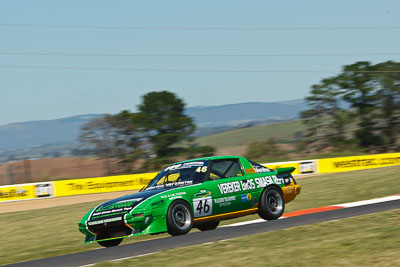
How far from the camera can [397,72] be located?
5706 cm

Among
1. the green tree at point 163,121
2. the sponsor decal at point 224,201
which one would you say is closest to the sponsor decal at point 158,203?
the sponsor decal at point 224,201

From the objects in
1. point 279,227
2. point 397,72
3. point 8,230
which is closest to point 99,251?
point 279,227

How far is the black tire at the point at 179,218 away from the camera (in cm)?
905

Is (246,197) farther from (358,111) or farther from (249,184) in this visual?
(358,111)

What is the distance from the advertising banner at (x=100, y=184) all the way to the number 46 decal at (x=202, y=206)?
66.8 feet

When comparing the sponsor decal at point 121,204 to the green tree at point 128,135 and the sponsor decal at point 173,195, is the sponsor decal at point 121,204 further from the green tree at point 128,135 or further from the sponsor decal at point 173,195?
the green tree at point 128,135

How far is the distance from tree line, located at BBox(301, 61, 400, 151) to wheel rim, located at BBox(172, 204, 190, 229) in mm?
46547

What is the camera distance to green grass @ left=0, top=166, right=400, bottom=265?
10392 mm

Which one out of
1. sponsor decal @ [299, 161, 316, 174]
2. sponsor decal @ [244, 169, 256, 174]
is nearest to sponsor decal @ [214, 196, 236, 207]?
sponsor decal @ [244, 169, 256, 174]

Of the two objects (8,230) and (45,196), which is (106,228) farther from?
(45,196)

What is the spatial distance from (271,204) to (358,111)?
47778mm

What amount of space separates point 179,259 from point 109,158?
46212mm

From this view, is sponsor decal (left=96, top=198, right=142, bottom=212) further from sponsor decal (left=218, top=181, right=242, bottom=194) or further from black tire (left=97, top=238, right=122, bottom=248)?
sponsor decal (left=218, top=181, right=242, bottom=194)

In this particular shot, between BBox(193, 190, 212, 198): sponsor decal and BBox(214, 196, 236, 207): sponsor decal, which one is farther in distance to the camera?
BBox(214, 196, 236, 207): sponsor decal
